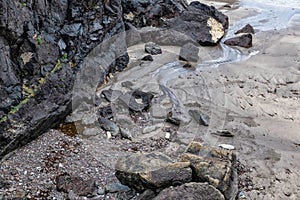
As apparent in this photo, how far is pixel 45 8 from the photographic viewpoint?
17.4 feet

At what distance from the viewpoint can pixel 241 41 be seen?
28.7 ft

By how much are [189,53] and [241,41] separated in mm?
1707

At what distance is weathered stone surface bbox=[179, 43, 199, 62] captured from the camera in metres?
7.68

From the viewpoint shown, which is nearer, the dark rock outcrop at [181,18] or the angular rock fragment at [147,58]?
the angular rock fragment at [147,58]

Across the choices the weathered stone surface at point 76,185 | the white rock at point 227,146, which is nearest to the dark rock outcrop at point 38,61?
the weathered stone surface at point 76,185

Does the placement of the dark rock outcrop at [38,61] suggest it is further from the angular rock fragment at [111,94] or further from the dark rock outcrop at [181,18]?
the dark rock outcrop at [181,18]

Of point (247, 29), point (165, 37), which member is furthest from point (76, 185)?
point (247, 29)

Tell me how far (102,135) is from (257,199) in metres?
2.25

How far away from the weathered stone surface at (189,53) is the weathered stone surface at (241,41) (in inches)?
48.8

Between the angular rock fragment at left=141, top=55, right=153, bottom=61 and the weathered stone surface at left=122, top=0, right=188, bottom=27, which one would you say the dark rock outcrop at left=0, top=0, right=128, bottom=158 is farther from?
the weathered stone surface at left=122, top=0, right=188, bottom=27

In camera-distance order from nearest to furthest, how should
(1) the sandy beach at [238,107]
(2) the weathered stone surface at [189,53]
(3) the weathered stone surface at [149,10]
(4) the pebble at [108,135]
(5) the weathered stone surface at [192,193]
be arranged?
(5) the weathered stone surface at [192,193] → (1) the sandy beach at [238,107] → (4) the pebble at [108,135] → (2) the weathered stone surface at [189,53] → (3) the weathered stone surface at [149,10]

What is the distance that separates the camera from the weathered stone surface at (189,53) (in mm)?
7684

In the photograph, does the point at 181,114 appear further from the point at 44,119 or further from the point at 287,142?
the point at 44,119

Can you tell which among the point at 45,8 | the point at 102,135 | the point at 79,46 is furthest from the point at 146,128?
the point at 45,8
